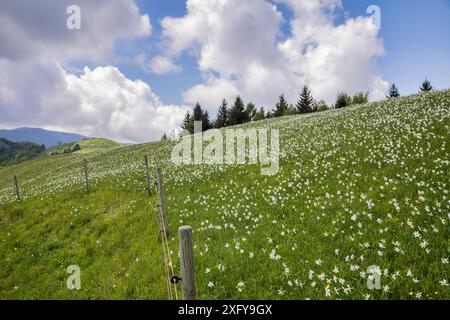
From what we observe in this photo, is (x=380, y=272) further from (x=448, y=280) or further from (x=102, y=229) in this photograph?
(x=102, y=229)

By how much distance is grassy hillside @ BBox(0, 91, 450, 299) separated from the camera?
6035mm

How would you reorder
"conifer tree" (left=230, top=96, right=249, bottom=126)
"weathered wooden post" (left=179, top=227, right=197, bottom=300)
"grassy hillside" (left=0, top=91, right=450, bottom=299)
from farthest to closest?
"conifer tree" (left=230, top=96, right=249, bottom=126)
"grassy hillside" (left=0, top=91, right=450, bottom=299)
"weathered wooden post" (left=179, top=227, right=197, bottom=300)

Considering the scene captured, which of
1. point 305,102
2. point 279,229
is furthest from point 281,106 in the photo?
point 279,229

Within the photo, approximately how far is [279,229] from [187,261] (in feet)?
16.8

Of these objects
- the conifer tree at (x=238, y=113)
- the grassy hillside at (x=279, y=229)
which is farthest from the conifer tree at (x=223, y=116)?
the grassy hillside at (x=279, y=229)

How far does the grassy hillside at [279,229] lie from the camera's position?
604 centimetres

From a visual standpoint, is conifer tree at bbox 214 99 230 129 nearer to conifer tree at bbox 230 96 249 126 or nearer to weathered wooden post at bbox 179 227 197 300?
conifer tree at bbox 230 96 249 126

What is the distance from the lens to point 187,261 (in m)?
4.02

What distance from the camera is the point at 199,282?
6598 millimetres

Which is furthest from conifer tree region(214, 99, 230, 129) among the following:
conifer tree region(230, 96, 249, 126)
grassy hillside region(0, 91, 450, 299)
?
grassy hillside region(0, 91, 450, 299)

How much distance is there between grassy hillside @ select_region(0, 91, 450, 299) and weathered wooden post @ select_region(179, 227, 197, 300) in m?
2.17
